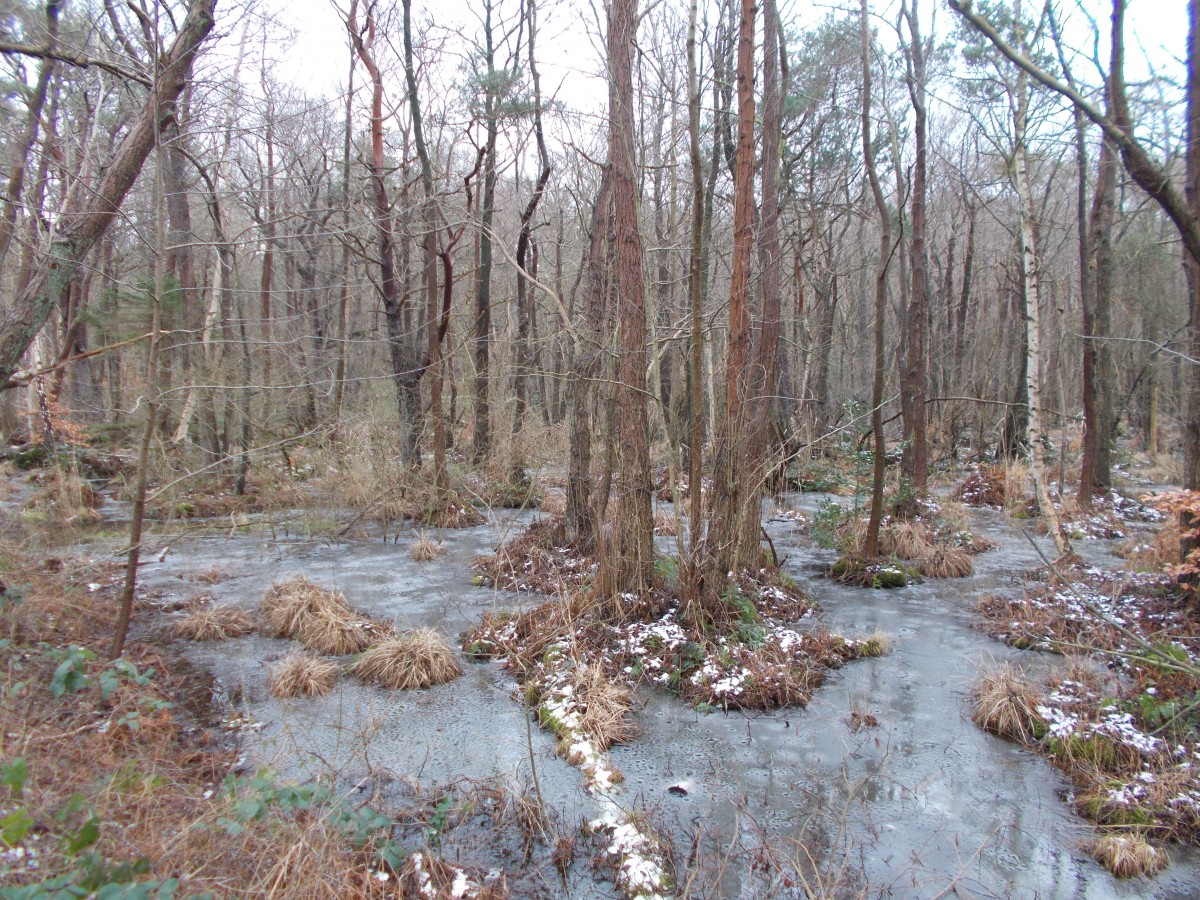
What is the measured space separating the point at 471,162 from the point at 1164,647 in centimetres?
2055

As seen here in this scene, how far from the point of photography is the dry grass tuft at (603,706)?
18.1ft

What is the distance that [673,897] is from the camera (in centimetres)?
379

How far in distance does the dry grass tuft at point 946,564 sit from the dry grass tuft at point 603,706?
585 centimetres

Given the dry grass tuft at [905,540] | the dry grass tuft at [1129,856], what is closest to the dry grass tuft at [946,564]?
the dry grass tuft at [905,540]

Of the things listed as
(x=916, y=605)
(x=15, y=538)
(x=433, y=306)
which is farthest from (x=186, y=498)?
(x=916, y=605)

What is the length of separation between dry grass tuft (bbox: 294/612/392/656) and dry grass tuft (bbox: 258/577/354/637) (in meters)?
0.05

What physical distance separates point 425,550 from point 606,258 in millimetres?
5111

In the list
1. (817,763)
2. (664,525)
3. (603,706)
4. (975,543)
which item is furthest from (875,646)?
(975,543)

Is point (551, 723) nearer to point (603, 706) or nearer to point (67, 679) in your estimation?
point (603, 706)

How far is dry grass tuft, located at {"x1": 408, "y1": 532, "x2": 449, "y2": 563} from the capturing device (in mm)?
11086

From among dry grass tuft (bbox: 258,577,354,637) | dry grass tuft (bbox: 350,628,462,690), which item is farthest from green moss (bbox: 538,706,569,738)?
dry grass tuft (bbox: 258,577,354,637)

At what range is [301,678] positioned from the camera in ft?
20.5

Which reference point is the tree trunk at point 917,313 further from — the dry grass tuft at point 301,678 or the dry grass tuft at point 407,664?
the dry grass tuft at point 301,678

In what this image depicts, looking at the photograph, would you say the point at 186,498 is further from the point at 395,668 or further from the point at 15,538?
the point at 395,668
